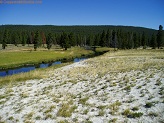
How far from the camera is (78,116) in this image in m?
9.71

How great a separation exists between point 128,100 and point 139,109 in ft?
5.50

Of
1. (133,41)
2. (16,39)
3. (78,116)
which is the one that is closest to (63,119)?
(78,116)

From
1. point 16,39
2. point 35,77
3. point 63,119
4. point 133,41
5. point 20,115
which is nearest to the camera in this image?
point 63,119

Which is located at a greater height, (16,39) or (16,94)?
(16,39)

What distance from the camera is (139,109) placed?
32.0ft

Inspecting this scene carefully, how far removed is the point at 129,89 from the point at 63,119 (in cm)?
660

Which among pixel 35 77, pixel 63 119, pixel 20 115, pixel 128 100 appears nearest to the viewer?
pixel 63 119

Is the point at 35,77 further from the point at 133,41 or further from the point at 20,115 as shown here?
the point at 133,41

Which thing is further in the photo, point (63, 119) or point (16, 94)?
point (16, 94)

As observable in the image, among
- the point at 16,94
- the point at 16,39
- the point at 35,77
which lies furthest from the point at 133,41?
the point at 16,94

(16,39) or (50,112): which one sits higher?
(16,39)

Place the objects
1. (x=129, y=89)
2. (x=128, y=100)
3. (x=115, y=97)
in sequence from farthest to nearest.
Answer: (x=129, y=89), (x=115, y=97), (x=128, y=100)

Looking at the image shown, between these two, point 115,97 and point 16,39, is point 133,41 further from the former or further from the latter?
point 115,97

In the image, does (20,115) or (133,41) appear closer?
(20,115)
